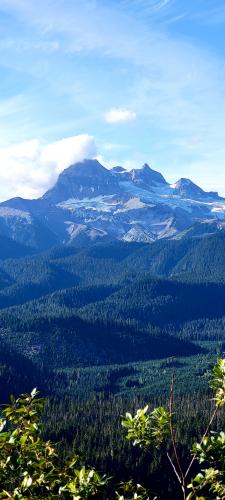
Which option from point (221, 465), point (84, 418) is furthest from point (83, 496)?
point (84, 418)

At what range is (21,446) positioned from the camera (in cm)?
1659

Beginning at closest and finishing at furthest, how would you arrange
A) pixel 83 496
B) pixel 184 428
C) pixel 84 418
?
pixel 83 496 → pixel 184 428 → pixel 84 418

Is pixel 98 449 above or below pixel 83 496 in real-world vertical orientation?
below

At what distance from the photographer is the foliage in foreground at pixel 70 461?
15.1m

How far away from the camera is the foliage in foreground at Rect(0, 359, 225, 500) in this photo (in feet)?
49.5

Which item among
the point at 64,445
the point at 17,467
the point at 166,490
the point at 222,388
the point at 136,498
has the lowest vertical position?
the point at 166,490

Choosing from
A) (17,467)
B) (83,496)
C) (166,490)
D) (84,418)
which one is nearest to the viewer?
(83,496)

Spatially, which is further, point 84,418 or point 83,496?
point 84,418

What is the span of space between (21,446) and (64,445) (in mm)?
147851

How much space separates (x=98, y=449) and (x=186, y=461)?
2536cm

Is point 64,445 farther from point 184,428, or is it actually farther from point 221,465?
point 221,465

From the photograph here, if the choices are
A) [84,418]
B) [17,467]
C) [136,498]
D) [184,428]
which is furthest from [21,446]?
[84,418]

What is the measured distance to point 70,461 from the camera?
1730 cm

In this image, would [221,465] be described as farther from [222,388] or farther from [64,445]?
[64,445]
